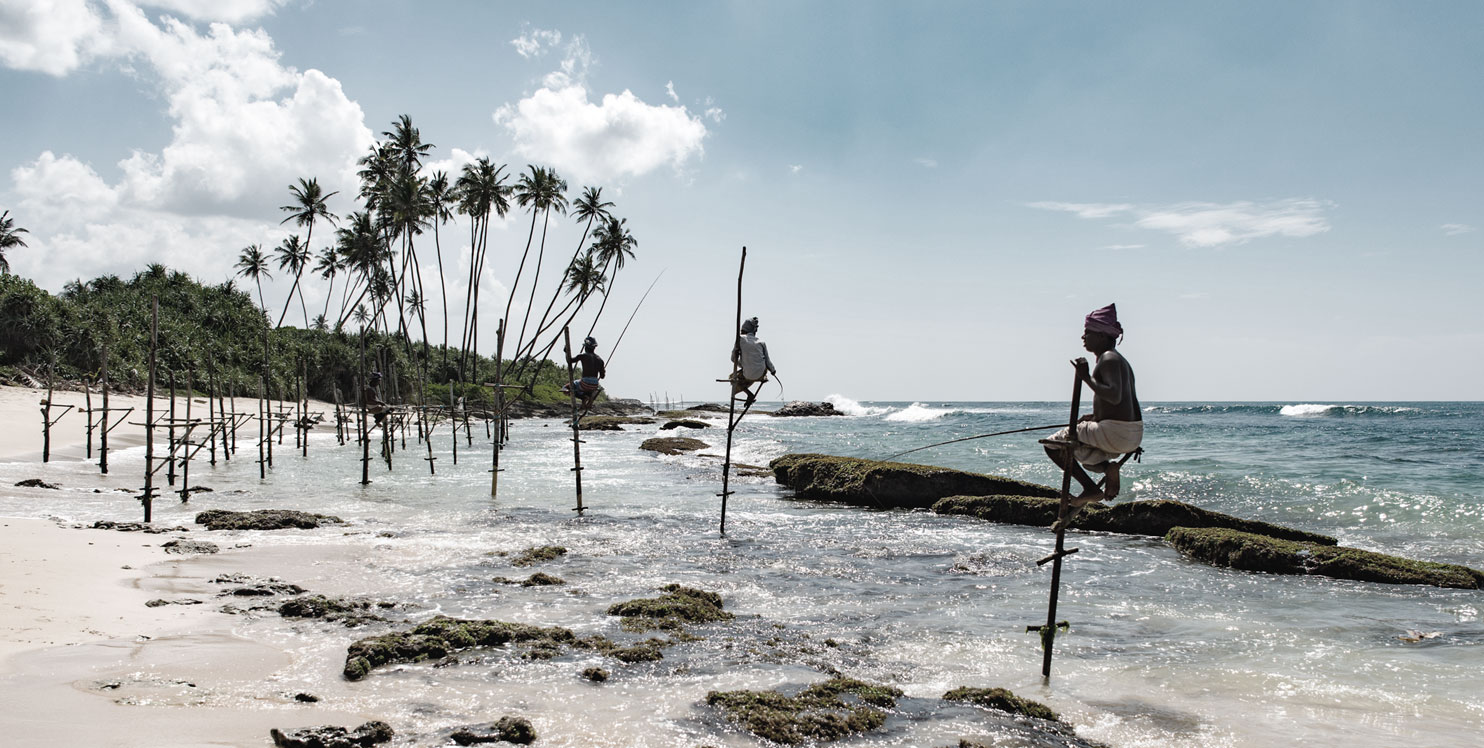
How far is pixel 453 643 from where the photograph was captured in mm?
6355

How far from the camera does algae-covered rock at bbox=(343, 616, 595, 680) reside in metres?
5.91

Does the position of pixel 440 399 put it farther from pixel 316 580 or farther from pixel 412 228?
pixel 316 580

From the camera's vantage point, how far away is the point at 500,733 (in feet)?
15.4

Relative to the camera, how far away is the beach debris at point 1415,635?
292 inches

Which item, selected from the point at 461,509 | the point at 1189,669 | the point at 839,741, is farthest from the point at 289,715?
the point at 461,509

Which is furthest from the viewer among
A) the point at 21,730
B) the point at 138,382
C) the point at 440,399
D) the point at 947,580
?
the point at 440,399

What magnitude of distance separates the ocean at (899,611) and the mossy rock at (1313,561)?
322 millimetres

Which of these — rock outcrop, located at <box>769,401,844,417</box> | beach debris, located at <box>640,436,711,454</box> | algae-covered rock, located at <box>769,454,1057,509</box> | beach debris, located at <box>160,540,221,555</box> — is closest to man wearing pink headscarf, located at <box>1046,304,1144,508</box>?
algae-covered rock, located at <box>769,454,1057,509</box>

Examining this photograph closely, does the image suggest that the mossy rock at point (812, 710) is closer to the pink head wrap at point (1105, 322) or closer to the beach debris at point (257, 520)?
the pink head wrap at point (1105, 322)

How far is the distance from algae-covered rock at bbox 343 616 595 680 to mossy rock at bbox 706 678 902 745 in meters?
1.88

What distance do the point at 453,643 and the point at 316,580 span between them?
341 cm

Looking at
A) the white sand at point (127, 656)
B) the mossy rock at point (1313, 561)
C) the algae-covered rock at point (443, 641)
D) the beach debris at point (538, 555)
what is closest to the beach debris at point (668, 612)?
the algae-covered rock at point (443, 641)

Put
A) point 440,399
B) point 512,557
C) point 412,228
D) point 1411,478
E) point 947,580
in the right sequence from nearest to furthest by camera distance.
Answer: point 947,580 → point 512,557 → point 1411,478 → point 412,228 → point 440,399

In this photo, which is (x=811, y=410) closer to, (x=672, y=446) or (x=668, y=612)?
(x=672, y=446)
